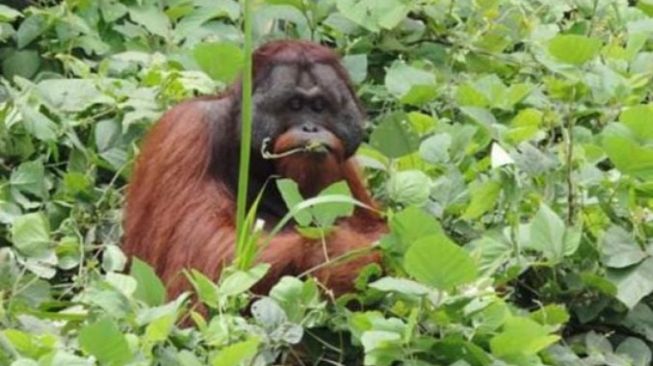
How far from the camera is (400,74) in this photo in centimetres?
547

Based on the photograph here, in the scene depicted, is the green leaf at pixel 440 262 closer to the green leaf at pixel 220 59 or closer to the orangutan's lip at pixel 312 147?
the orangutan's lip at pixel 312 147

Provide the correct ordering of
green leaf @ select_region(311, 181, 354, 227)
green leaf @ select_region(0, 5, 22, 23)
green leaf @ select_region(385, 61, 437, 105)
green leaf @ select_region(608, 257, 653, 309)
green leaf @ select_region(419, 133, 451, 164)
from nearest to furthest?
1. green leaf @ select_region(311, 181, 354, 227)
2. green leaf @ select_region(608, 257, 653, 309)
3. green leaf @ select_region(419, 133, 451, 164)
4. green leaf @ select_region(385, 61, 437, 105)
5. green leaf @ select_region(0, 5, 22, 23)

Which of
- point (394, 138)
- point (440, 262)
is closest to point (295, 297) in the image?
point (440, 262)

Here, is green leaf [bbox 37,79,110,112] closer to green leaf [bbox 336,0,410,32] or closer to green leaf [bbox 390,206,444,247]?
green leaf [bbox 336,0,410,32]

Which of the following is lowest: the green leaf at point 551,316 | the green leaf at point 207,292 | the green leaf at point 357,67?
the green leaf at point 357,67

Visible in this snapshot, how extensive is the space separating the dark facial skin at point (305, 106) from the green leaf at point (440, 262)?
0.96 metres

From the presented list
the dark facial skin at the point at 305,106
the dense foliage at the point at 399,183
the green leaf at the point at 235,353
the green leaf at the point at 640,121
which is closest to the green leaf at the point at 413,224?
the dense foliage at the point at 399,183

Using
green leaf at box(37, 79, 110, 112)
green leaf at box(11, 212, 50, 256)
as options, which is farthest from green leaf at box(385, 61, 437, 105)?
green leaf at box(11, 212, 50, 256)

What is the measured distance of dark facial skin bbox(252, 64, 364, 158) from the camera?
4824mm

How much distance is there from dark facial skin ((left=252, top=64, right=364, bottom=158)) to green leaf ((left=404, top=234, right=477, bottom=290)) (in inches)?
37.9

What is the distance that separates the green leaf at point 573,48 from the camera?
4.65m

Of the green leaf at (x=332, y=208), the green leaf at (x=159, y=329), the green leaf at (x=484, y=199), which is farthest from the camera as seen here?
the green leaf at (x=484, y=199)

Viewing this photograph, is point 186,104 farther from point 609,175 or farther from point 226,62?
point 609,175

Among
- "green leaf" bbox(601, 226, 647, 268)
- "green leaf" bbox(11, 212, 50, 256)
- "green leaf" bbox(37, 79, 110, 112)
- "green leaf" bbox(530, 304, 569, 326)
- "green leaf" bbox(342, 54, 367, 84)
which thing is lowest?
"green leaf" bbox(342, 54, 367, 84)
